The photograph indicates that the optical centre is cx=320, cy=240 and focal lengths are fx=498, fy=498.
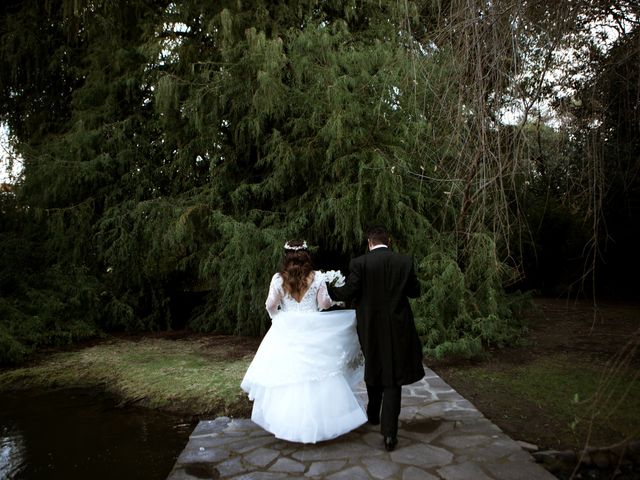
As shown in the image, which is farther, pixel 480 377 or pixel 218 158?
pixel 218 158

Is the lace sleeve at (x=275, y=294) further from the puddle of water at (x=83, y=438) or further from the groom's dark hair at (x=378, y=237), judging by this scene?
the puddle of water at (x=83, y=438)

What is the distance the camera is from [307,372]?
12.8ft

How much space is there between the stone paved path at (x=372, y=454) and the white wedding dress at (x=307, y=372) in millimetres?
161

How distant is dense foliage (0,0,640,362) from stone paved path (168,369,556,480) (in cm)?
250

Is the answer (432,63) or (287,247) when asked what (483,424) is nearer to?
(287,247)

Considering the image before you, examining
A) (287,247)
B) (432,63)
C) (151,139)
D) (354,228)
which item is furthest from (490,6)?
(151,139)

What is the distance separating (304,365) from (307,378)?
104mm

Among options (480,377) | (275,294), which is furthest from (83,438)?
(480,377)

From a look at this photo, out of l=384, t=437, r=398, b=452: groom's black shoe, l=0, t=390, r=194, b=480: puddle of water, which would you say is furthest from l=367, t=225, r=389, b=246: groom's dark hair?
l=0, t=390, r=194, b=480: puddle of water

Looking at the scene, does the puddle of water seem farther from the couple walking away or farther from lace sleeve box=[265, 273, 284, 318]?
lace sleeve box=[265, 273, 284, 318]

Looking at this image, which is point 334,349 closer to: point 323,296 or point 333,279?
point 323,296

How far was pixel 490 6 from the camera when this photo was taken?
10.0ft

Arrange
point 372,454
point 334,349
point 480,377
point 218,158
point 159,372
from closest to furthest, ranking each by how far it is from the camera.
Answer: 1. point 372,454
2. point 334,349
3. point 480,377
4. point 159,372
5. point 218,158

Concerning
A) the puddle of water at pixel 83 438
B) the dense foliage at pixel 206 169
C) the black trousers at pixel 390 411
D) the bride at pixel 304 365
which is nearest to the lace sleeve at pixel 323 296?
the bride at pixel 304 365
